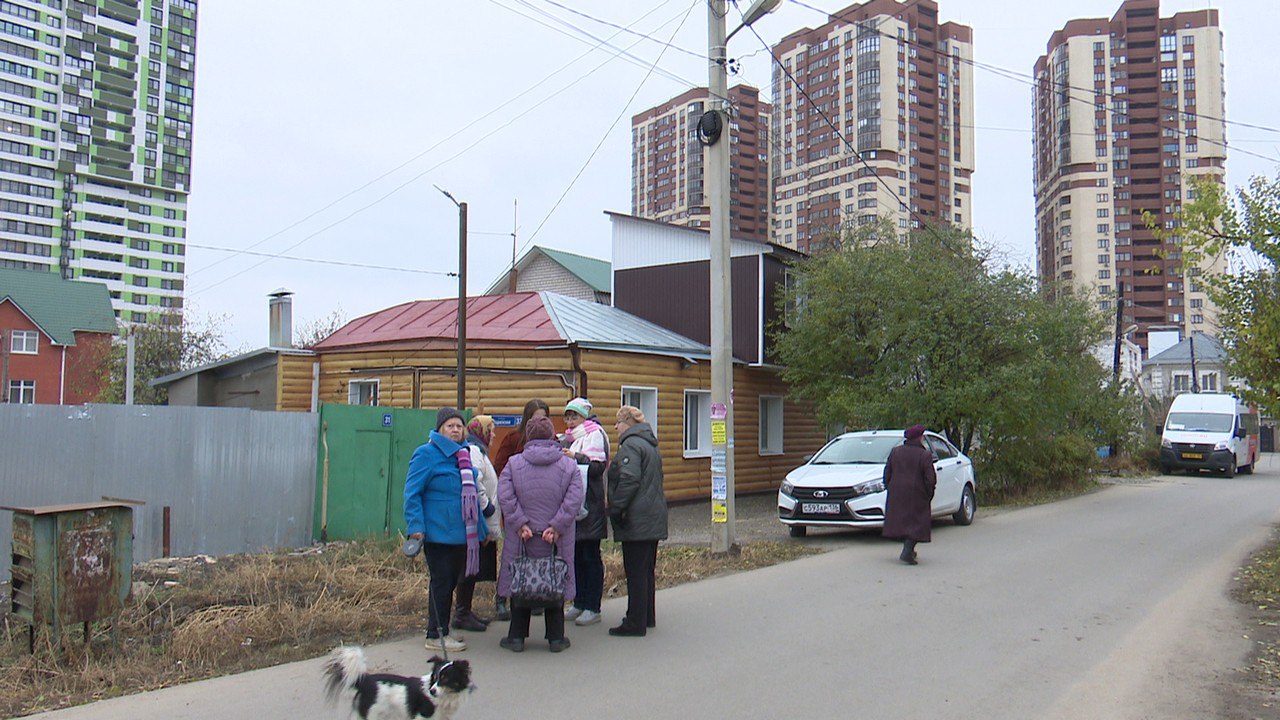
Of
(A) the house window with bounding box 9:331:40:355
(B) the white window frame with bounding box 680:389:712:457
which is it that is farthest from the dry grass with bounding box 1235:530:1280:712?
(A) the house window with bounding box 9:331:40:355

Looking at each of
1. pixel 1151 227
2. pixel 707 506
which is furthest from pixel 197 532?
pixel 1151 227

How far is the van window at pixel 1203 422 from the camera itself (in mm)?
29125

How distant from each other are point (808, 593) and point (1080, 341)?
1429 centimetres

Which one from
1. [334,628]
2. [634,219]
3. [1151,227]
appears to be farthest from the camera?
[634,219]

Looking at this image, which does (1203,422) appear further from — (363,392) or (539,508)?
(539,508)

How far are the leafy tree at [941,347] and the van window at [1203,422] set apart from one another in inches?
487

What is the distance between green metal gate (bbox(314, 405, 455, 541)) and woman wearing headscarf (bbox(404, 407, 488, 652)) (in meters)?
5.97

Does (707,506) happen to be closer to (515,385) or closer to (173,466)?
(515,385)

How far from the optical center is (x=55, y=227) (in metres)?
95.2

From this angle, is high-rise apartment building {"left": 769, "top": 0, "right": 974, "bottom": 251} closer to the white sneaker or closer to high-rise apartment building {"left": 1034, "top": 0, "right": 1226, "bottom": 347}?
high-rise apartment building {"left": 1034, "top": 0, "right": 1226, "bottom": 347}

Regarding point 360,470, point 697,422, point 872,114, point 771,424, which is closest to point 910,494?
point 360,470

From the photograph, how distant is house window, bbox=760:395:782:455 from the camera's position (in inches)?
858

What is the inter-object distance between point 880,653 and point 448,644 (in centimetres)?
296

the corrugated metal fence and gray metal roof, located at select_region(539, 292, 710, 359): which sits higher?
gray metal roof, located at select_region(539, 292, 710, 359)
